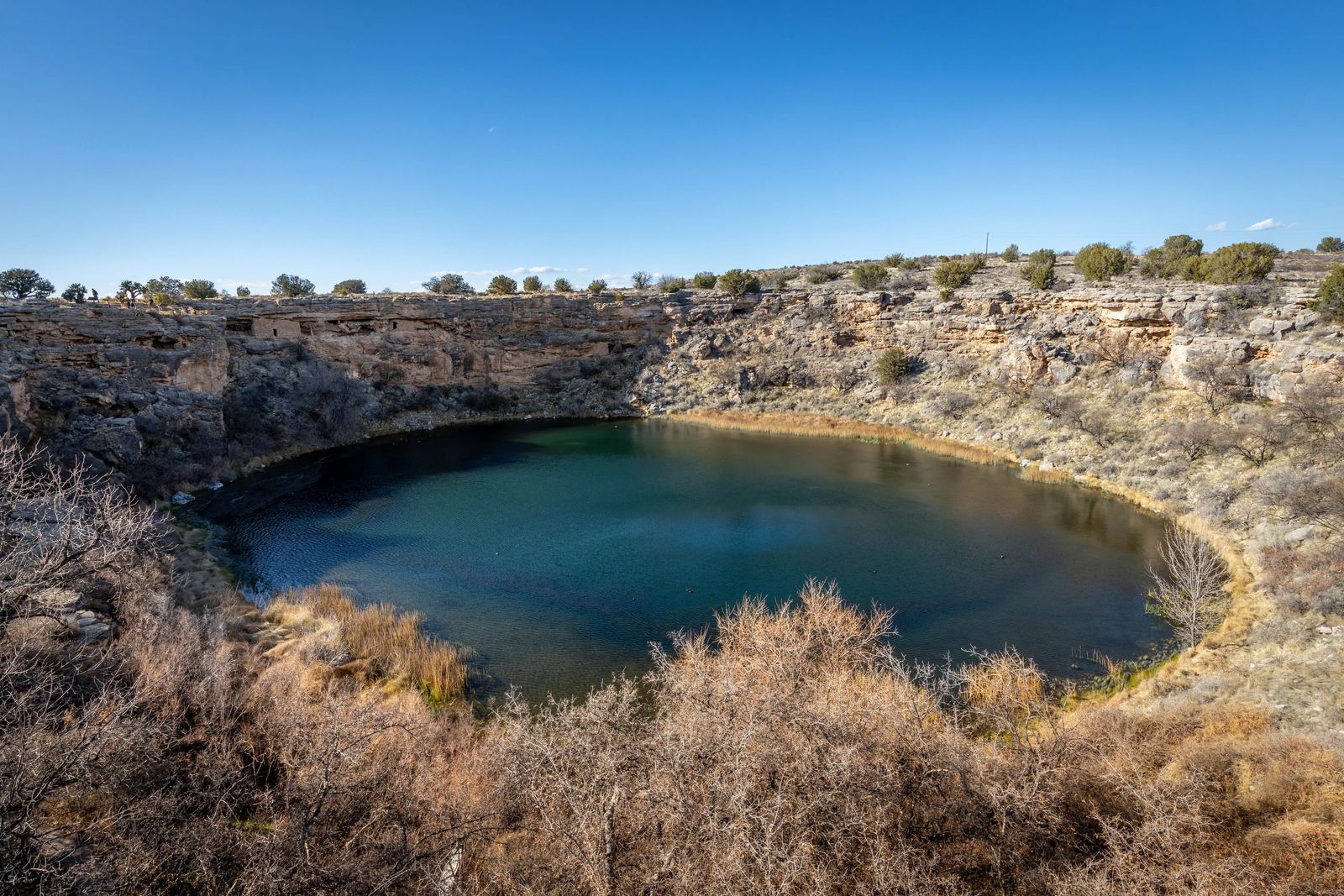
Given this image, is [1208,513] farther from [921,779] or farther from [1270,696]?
[921,779]

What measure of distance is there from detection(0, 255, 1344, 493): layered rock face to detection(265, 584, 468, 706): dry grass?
Result: 10.1 meters

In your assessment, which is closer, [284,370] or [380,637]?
[380,637]

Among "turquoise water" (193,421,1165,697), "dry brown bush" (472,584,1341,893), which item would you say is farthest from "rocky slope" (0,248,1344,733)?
"dry brown bush" (472,584,1341,893)

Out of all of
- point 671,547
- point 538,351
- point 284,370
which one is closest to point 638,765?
point 671,547

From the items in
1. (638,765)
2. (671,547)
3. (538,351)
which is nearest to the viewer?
(638,765)

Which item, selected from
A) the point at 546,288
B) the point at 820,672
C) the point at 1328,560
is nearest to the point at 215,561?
the point at 820,672

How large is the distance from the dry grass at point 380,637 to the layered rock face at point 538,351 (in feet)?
33.2

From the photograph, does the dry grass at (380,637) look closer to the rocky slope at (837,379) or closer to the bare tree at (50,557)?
the bare tree at (50,557)

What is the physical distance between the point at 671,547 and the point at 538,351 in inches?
986

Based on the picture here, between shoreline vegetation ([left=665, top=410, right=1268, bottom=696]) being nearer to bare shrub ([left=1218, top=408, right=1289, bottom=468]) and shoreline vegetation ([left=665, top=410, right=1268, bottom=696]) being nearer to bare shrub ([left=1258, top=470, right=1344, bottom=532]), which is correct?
bare shrub ([left=1258, top=470, right=1344, bottom=532])

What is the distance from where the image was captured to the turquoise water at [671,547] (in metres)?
12.0

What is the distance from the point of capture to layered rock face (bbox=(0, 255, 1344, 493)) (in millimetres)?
21234

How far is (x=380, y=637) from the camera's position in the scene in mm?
11391

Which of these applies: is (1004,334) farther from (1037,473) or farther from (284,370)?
(284,370)
